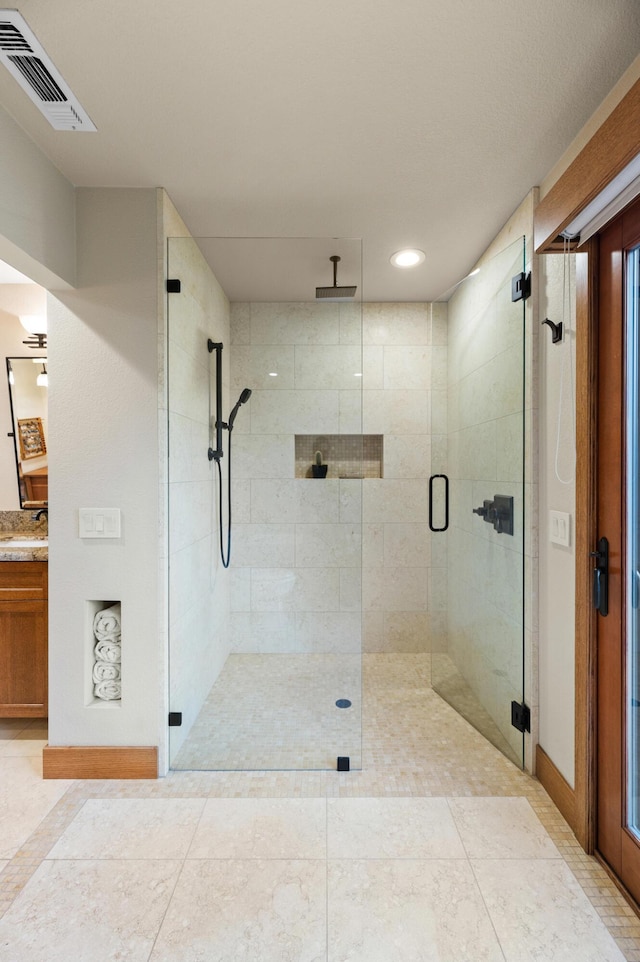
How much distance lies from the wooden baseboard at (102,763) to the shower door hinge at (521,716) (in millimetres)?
1548

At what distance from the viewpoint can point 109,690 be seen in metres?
2.24

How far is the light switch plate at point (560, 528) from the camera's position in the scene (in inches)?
75.0

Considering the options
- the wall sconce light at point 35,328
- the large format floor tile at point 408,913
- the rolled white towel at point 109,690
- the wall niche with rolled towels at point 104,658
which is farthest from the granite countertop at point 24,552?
the large format floor tile at point 408,913

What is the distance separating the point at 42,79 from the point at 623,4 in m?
1.61

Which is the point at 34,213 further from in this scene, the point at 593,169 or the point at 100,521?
the point at 593,169

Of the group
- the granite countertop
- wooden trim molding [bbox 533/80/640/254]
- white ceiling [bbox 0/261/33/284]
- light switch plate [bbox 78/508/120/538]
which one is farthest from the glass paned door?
white ceiling [bbox 0/261/33/284]

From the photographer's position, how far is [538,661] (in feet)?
7.09

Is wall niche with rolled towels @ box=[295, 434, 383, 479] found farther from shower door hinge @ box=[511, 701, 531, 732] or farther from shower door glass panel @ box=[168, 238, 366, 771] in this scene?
shower door hinge @ box=[511, 701, 531, 732]

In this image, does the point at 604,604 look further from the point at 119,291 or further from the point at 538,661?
the point at 119,291

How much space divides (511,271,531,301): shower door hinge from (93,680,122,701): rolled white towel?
238 centimetres

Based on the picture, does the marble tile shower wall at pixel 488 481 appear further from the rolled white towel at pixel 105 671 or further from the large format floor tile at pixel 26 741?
the large format floor tile at pixel 26 741

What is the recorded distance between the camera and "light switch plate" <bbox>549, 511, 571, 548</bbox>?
191 centimetres

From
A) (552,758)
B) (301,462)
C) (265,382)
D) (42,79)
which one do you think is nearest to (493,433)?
(301,462)

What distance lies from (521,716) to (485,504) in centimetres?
96
